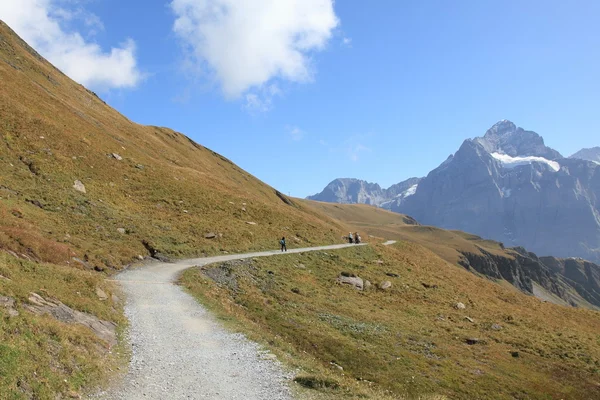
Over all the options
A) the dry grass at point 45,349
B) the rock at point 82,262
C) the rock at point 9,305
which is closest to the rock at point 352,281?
the rock at point 82,262

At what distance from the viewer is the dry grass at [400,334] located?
22.0 m

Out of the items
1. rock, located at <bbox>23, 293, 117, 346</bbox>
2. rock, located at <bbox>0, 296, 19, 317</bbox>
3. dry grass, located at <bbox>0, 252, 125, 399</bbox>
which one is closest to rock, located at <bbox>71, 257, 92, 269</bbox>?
dry grass, located at <bbox>0, 252, 125, 399</bbox>

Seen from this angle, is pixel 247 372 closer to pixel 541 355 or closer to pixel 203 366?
pixel 203 366

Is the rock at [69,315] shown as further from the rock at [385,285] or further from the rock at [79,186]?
the rock at [79,186]

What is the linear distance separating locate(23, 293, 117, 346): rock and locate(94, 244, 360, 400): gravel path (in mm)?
1005

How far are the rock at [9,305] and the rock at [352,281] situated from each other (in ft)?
104

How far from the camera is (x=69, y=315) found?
1622 centimetres

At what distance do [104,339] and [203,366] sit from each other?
4.28 m

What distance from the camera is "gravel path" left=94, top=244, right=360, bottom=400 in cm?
1284

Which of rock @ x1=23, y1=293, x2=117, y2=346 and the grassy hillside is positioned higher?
the grassy hillside

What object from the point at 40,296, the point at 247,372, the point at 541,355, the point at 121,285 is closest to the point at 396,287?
the point at 541,355

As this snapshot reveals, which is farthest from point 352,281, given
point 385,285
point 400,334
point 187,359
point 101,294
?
point 187,359

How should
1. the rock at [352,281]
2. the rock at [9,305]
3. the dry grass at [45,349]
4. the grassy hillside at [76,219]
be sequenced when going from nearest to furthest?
the dry grass at [45,349] → the grassy hillside at [76,219] → the rock at [9,305] → the rock at [352,281]

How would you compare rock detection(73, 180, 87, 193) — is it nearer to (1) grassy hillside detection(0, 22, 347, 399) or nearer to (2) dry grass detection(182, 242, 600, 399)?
(1) grassy hillside detection(0, 22, 347, 399)
